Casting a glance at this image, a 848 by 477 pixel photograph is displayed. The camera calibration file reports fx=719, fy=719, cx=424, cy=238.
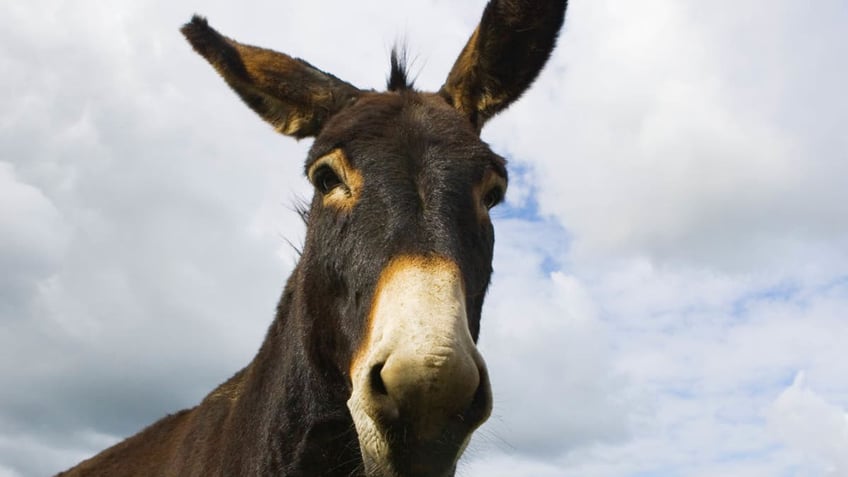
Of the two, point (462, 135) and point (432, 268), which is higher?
point (462, 135)

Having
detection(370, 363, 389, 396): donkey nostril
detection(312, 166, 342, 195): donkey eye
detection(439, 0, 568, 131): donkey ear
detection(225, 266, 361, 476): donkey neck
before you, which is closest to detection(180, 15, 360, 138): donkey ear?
detection(439, 0, 568, 131): donkey ear

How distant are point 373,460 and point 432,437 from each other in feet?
1.42

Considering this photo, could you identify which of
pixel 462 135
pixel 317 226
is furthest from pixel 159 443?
pixel 462 135

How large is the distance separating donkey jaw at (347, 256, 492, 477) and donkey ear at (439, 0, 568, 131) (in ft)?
7.43

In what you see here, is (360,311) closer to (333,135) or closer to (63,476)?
(333,135)

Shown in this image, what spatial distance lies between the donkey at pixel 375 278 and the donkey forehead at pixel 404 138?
1 cm

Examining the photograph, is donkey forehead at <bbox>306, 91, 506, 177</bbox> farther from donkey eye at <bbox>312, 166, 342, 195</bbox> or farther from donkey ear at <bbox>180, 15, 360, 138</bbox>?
donkey ear at <bbox>180, 15, 360, 138</bbox>

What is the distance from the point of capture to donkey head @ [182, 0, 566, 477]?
115 inches

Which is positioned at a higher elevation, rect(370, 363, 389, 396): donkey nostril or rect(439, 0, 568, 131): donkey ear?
rect(439, 0, 568, 131): donkey ear

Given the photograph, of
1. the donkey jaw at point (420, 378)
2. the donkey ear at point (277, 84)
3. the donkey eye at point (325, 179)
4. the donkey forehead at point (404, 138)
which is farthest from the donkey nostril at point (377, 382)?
the donkey ear at point (277, 84)

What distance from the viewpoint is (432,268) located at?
10.6 ft

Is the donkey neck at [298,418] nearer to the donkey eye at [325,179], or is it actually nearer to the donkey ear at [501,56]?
the donkey eye at [325,179]

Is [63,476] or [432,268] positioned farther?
[63,476]

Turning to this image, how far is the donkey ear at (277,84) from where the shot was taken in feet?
16.6
